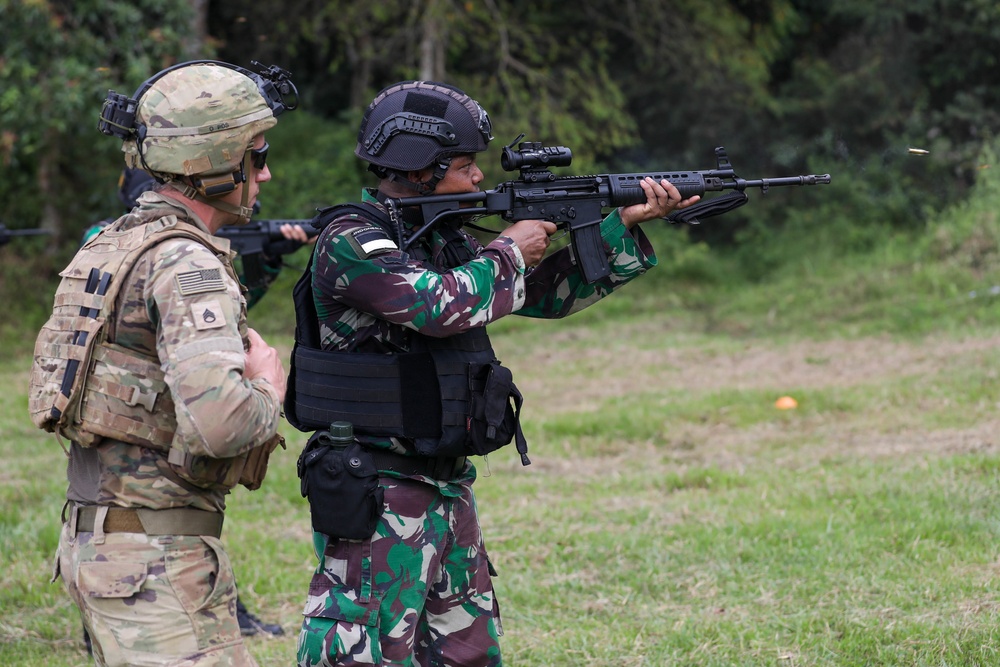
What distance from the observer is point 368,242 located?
3023mm

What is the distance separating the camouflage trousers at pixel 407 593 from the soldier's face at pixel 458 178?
2.79 feet

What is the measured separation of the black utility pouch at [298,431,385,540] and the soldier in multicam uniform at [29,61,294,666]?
31 centimetres

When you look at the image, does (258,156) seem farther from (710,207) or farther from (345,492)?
(710,207)

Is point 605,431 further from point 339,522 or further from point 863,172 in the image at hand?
point 863,172

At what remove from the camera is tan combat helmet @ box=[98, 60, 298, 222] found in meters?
2.69

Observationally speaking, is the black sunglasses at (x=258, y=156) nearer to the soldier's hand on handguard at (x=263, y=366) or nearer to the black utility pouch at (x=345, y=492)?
the soldier's hand on handguard at (x=263, y=366)

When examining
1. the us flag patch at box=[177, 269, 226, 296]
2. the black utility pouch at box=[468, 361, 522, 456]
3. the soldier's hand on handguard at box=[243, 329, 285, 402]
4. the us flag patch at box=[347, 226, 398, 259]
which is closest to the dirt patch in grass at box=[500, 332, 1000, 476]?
the black utility pouch at box=[468, 361, 522, 456]

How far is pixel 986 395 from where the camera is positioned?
26.5ft

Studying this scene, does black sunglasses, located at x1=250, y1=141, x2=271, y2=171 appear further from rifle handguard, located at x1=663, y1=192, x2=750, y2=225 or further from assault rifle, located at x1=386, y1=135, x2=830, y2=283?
rifle handguard, located at x1=663, y1=192, x2=750, y2=225

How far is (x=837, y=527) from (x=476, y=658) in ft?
9.59

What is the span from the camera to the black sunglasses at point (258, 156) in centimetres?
284

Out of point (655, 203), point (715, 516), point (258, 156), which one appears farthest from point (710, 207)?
point (715, 516)

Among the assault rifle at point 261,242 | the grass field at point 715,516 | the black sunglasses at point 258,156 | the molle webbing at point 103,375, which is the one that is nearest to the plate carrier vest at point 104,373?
the molle webbing at point 103,375

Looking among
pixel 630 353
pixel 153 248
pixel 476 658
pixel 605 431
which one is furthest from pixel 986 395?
pixel 153 248
